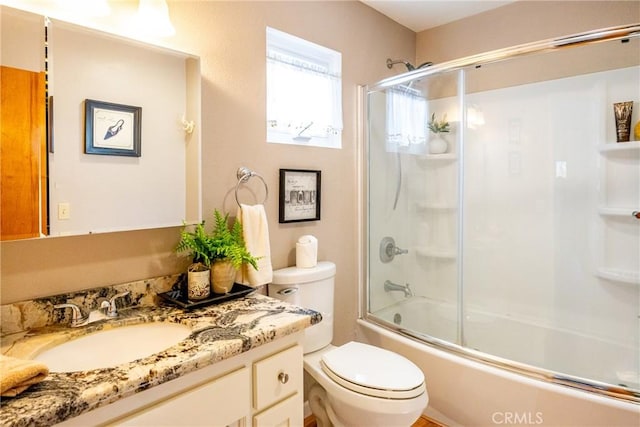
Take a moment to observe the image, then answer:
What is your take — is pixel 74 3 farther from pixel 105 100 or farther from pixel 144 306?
pixel 144 306

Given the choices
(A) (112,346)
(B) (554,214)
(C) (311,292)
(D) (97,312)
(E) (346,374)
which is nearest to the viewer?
(A) (112,346)

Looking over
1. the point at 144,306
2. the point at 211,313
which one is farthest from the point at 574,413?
the point at 144,306

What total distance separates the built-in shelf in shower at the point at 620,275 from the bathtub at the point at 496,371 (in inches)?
14.8

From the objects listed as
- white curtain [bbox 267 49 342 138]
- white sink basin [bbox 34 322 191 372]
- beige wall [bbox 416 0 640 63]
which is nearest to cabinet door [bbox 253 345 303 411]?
white sink basin [bbox 34 322 191 372]

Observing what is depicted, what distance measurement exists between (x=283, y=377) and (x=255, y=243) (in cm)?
63

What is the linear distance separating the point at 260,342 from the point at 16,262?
2.60 ft

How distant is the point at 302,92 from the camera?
204 centimetres

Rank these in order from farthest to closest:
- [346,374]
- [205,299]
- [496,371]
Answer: [496,371], [346,374], [205,299]

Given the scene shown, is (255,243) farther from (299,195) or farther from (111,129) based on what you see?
(111,129)

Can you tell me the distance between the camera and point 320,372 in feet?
5.44

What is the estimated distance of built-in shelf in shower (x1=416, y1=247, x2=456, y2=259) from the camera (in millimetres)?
2443

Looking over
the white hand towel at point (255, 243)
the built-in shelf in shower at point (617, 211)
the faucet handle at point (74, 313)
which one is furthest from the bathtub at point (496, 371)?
the faucet handle at point (74, 313)

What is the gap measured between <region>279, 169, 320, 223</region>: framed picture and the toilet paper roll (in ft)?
0.45

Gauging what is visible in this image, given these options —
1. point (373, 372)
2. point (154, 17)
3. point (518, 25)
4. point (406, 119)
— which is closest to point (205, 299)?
point (373, 372)
